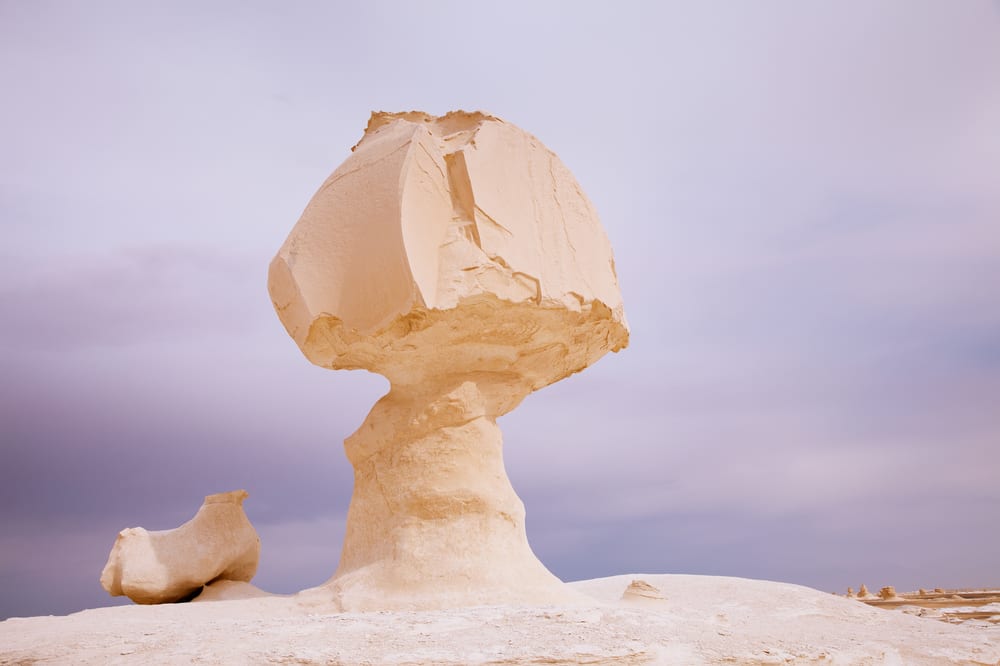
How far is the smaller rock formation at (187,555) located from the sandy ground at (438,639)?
2.39 feet

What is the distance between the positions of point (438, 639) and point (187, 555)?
13.0ft

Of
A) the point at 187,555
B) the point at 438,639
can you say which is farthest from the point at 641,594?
the point at 187,555

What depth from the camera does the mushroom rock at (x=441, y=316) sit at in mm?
6543

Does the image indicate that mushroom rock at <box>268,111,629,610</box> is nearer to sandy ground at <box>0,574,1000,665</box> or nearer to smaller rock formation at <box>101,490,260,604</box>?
sandy ground at <box>0,574,1000,665</box>

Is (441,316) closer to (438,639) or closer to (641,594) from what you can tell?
(438,639)

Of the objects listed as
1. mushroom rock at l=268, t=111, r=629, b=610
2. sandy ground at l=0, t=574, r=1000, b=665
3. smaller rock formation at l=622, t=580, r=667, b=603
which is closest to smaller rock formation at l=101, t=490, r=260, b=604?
sandy ground at l=0, t=574, r=1000, b=665

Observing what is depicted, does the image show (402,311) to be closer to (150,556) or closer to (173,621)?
(173,621)

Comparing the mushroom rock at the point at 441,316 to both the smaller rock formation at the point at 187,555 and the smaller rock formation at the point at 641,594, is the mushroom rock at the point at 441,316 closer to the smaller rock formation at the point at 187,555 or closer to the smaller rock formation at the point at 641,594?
the smaller rock formation at the point at 641,594

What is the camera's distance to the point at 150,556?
8008 mm

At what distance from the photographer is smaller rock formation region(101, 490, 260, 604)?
26.0ft

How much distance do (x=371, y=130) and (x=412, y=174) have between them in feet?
5.29

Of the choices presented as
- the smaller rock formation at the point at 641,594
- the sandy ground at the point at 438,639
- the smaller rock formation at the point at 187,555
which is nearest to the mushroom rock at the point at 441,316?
the sandy ground at the point at 438,639

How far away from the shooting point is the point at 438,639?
202 inches

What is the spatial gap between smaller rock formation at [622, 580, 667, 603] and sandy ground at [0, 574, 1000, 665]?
703mm
